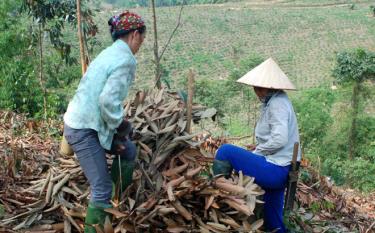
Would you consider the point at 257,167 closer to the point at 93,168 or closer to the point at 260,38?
the point at 93,168

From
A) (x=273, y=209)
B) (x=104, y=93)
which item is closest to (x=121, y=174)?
(x=104, y=93)

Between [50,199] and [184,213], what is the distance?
1.01 meters

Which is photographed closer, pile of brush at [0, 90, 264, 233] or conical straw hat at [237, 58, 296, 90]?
pile of brush at [0, 90, 264, 233]

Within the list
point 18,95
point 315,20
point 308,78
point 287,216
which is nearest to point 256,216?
point 287,216

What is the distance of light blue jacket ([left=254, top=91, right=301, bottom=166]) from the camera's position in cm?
361

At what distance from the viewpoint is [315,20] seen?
175ft

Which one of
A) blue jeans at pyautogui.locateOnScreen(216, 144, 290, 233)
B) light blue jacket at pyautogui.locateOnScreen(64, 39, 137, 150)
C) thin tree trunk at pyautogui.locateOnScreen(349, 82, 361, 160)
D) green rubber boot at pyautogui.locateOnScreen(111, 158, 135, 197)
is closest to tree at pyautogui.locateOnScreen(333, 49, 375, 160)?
thin tree trunk at pyautogui.locateOnScreen(349, 82, 361, 160)

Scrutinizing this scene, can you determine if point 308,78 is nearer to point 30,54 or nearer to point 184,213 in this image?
point 30,54

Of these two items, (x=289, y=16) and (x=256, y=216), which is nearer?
(x=256, y=216)

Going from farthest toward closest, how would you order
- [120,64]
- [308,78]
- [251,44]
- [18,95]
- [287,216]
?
[251,44] < [308,78] < [18,95] < [287,216] < [120,64]

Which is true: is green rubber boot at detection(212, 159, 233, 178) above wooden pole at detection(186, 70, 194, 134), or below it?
below

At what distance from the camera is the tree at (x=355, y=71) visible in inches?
725

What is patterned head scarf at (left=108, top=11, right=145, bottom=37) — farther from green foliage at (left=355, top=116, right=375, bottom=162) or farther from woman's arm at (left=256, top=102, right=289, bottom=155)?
green foliage at (left=355, top=116, right=375, bottom=162)

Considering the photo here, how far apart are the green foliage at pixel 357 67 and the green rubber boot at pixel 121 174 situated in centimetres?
1641
